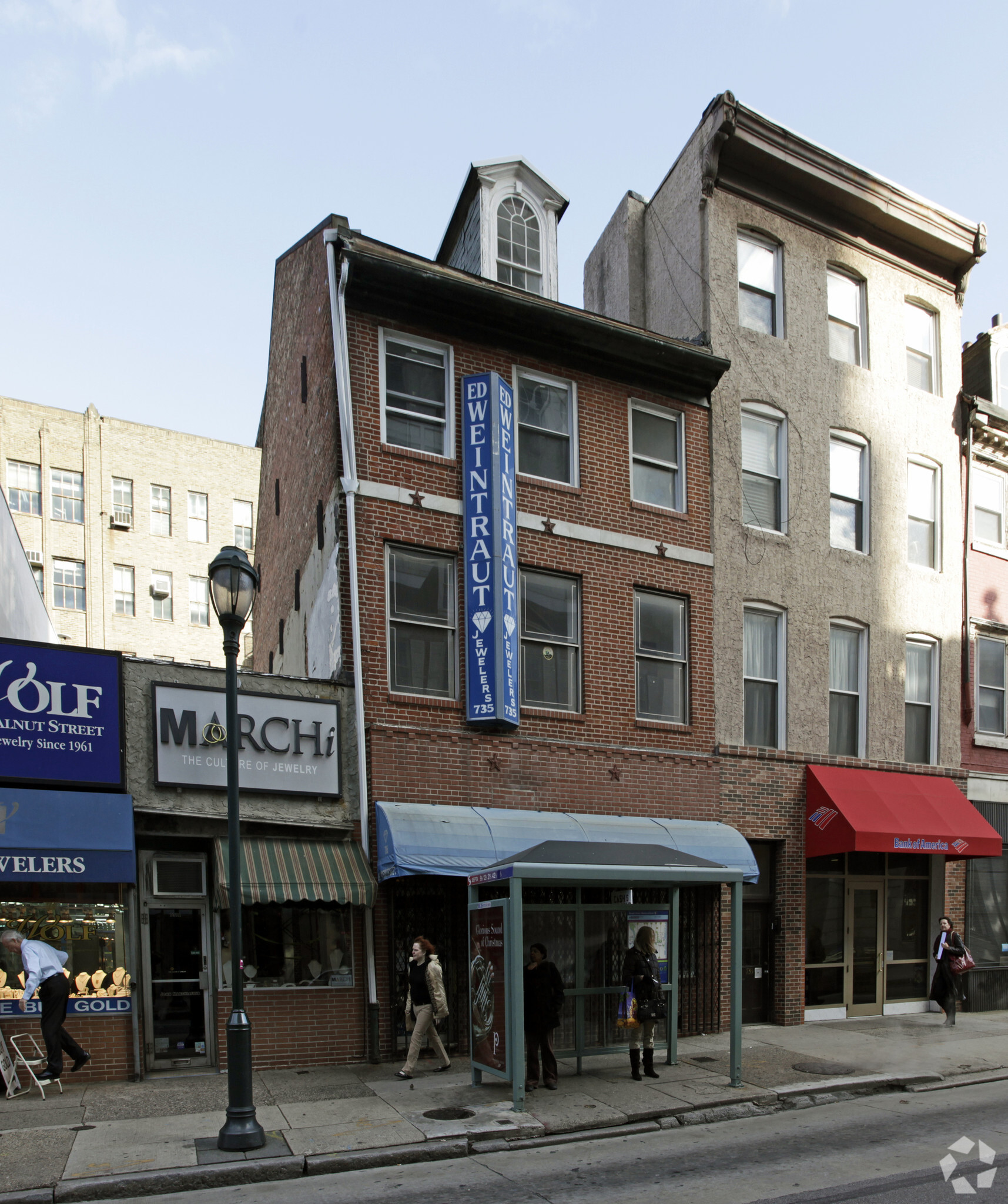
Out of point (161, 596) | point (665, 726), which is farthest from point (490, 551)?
point (161, 596)

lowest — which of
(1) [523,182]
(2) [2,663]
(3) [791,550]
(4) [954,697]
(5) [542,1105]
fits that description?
(5) [542,1105]

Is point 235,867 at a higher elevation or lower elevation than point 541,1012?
higher

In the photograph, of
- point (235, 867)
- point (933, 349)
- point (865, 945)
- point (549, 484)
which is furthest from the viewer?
point (933, 349)

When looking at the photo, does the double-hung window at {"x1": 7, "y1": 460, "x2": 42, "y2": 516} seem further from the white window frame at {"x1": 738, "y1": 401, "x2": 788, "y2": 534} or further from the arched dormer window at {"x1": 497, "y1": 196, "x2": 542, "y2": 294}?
the white window frame at {"x1": 738, "y1": 401, "x2": 788, "y2": 534}

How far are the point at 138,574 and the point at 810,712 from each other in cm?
3730

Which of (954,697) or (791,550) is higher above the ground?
(791,550)

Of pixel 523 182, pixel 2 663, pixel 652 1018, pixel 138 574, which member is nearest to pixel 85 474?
pixel 138 574

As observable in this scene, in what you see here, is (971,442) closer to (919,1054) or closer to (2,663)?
(919,1054)

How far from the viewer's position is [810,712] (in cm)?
1705

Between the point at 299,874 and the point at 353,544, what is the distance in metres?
4.20

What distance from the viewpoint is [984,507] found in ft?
66.2

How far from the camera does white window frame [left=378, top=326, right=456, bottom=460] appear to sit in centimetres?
1435

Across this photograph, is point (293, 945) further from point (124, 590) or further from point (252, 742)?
point (124, 590)

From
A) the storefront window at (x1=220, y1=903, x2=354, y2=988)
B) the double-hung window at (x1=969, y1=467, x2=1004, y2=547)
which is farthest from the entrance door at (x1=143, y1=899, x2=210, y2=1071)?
the double-hung window at (x1=969, y1=467, x2=1004, y2=547)
